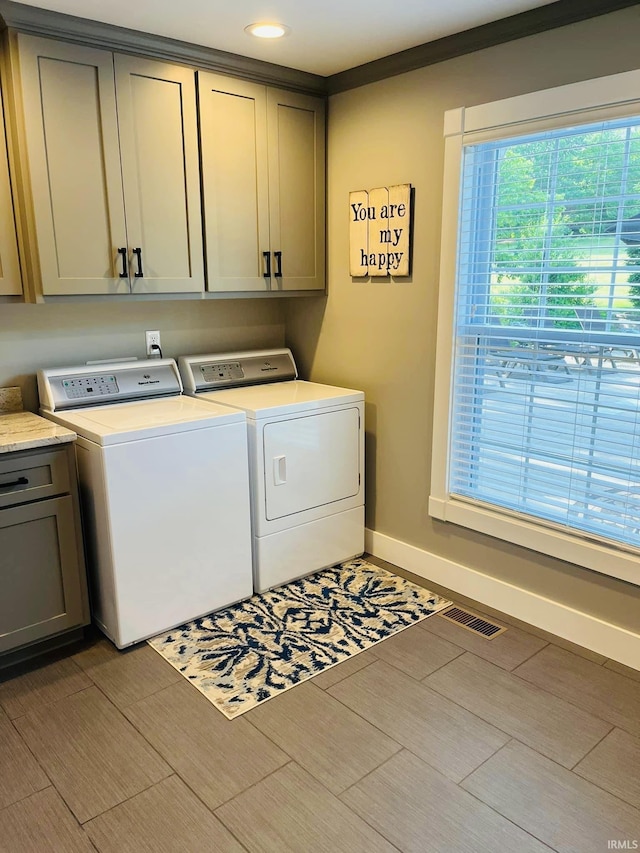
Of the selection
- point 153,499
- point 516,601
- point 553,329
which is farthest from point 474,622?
point 153,499

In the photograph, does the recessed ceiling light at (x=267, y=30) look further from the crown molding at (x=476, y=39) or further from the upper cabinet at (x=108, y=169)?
the crown molding at (x=476, y=39)

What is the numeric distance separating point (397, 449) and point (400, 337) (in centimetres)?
56

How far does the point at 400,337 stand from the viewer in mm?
3082

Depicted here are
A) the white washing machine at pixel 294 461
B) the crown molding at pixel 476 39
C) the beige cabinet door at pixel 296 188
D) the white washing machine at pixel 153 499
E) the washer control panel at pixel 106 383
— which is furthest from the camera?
the beige cabinet door at pixel 296 188

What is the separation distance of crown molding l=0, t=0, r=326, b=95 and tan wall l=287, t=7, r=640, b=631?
1.01ft

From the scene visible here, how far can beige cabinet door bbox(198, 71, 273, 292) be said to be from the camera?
112 inches

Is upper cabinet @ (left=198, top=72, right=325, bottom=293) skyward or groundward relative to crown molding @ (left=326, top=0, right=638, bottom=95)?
groundward

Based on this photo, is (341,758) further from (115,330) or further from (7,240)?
(7,240)

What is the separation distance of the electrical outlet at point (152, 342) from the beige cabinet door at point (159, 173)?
417mm

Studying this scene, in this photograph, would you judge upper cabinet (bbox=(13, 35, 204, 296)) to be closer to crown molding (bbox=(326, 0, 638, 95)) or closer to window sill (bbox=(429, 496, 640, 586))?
crown molding (bbox=(326, 0, 638, 95))

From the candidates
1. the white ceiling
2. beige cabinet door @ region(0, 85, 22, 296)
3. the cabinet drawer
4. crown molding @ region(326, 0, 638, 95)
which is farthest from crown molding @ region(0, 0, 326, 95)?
the cabinet drawer

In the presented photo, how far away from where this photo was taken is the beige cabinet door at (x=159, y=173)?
2.61 metres

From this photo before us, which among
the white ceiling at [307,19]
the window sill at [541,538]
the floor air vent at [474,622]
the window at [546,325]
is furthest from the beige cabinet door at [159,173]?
the floor air vent at [474,622]

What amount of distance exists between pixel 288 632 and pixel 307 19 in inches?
95.5
